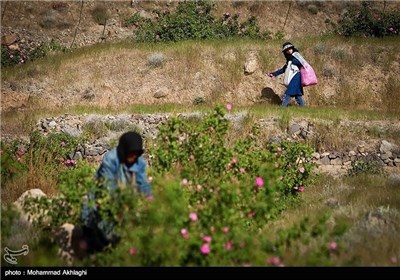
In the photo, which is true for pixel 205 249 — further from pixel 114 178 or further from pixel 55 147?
pixel 55 147

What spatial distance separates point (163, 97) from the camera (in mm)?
14906

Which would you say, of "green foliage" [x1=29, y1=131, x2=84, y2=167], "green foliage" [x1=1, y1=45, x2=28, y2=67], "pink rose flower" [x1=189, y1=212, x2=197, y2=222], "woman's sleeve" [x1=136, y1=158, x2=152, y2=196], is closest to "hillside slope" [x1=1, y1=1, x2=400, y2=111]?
"green foliage" [x1=1, y1=45, x2=28, y2=67]

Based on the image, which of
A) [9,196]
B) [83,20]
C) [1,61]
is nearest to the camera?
[9,196]

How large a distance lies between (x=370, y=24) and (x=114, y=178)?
600 inches

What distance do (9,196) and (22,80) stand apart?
8778mm

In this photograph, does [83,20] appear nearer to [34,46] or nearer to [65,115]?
[34,46]

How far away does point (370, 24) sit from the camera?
56.7 ft

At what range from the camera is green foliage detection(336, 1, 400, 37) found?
16969 mm

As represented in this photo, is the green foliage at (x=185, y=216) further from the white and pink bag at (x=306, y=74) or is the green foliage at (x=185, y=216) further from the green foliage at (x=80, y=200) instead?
the white and pink bag at (x=306, y=74)

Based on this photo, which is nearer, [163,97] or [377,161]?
[377,161]

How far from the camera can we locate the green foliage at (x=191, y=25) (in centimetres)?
1734
